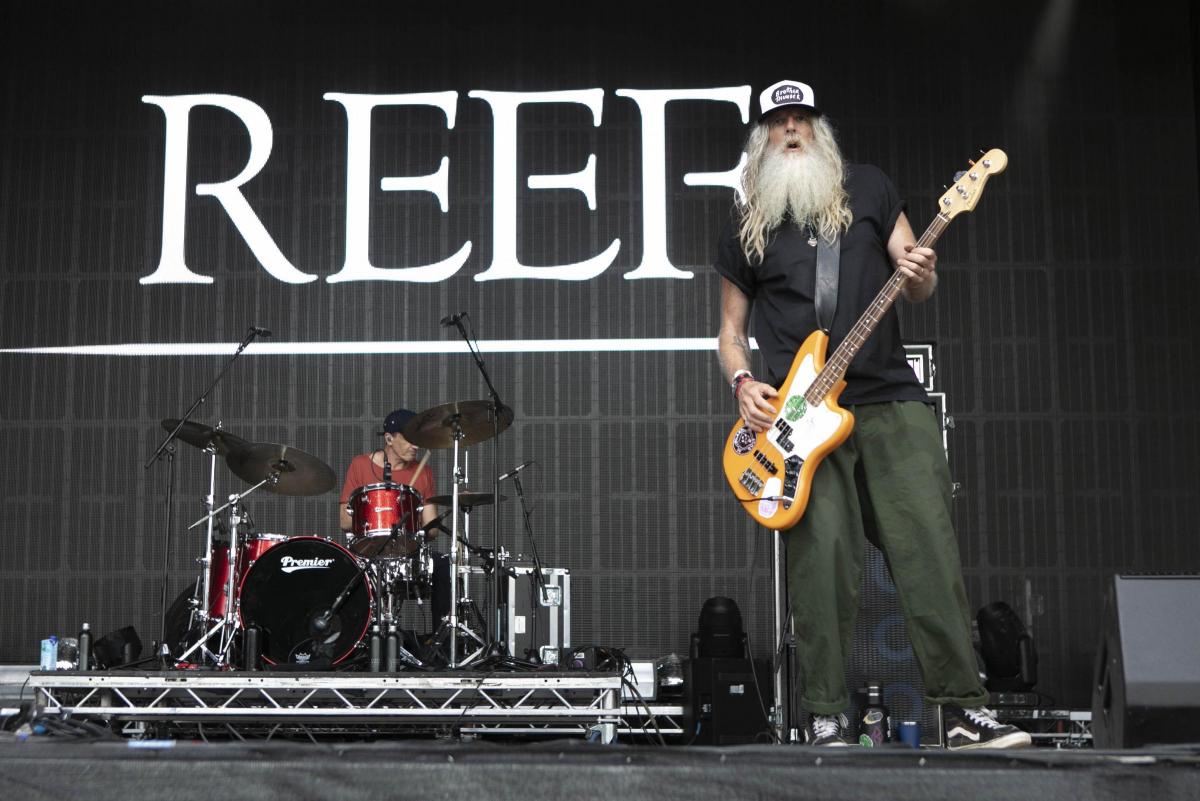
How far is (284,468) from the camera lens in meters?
5.95

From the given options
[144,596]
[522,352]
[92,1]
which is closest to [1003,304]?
[522,352]

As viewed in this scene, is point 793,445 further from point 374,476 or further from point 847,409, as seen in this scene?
point 374,476

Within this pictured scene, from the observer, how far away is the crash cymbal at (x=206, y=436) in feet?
18.5

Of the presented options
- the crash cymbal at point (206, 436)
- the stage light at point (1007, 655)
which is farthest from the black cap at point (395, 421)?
the stage light at point (1007, 655)

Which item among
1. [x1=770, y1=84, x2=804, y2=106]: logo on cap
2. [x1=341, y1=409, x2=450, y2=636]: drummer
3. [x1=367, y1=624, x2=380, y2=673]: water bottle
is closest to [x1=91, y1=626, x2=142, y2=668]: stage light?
[x1=341, y1=409, x2=450, y2=636]: drummer

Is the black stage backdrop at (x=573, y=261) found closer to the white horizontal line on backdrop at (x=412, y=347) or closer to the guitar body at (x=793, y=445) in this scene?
the white horizontal line on backdrop at (x=412, y=347)

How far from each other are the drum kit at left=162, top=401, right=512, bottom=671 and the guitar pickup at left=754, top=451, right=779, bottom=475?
233 centimetres

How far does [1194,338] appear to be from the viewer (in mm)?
6980

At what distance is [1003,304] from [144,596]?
16.3ft

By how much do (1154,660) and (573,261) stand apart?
545 cm

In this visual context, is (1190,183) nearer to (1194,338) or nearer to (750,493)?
(1194,338)

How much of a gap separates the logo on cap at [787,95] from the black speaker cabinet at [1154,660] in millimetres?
1627

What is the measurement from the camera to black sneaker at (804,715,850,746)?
9.04 feet

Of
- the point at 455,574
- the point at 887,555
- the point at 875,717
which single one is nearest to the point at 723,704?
the point at 875,717
